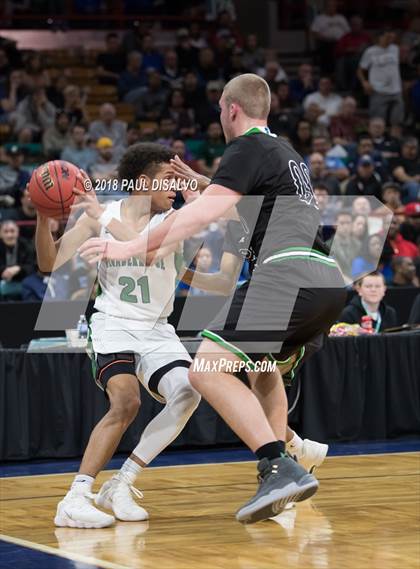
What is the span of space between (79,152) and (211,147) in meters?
2.17

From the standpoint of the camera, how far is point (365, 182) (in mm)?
16516

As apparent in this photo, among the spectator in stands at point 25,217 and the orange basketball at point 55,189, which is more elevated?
the orange basketball at point 55,189

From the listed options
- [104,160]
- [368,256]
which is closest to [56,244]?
[368,256]

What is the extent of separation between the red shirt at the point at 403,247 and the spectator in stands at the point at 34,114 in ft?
17.2

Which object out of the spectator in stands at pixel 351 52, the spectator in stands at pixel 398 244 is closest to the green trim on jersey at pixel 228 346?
the spectator in stands at pixel 398 244

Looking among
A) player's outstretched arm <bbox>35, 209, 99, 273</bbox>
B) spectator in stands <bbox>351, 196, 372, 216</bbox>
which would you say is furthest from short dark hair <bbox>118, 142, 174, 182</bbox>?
spectator in stands <bbox>351, 196, 372, 216</bbox>

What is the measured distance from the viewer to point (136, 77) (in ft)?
65.8

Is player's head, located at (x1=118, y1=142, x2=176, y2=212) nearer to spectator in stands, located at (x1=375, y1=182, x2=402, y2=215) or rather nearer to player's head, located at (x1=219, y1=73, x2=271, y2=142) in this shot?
player's head, located at (x1=219, y1=73, x2=271, y2=142)

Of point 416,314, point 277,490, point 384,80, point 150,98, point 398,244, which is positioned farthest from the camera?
point 384,80

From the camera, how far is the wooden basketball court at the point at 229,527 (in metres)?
6.09

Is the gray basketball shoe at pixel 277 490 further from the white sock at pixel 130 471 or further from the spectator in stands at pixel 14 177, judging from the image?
the spectator in stands at pixel 14 177

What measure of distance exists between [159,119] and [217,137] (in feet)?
4.84

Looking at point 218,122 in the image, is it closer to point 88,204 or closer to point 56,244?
point 56,244

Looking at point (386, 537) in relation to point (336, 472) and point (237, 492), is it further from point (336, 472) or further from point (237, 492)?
point (336, 472)
